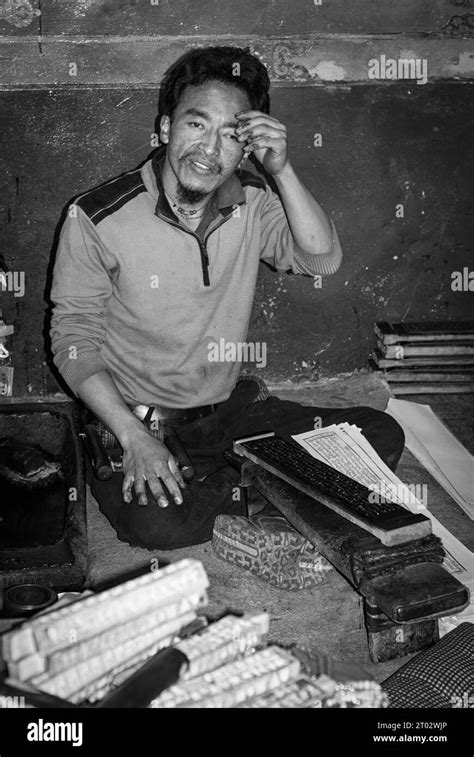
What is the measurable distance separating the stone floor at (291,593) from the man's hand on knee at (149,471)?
411 millimetres

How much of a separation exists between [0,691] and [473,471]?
2.82m

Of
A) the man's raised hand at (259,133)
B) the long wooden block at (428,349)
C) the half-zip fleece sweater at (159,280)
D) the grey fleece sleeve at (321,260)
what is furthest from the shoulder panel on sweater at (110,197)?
the long wooden block at (428,349)

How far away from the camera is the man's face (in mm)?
3082

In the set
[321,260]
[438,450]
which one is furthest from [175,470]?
[438,450]

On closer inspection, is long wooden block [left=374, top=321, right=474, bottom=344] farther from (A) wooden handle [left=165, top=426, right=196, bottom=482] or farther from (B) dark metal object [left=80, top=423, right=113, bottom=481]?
(B) dark metal object [left=80, top=423, right=113, bottom=481]

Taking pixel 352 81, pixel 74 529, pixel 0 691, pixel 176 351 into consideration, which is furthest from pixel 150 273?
pixel 0 691

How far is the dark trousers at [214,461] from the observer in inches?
123

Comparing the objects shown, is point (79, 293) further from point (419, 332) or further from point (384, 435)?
point (419, 332)

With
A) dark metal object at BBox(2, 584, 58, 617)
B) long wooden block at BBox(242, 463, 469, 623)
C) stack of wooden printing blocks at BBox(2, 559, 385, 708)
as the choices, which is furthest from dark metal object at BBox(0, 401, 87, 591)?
stack of wooden printing blocks at BBox(2, 559, 385, 708)

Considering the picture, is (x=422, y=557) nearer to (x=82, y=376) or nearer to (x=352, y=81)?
(x=82, y=376)

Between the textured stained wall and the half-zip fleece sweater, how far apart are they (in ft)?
2.73

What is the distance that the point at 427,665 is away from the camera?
2.30m

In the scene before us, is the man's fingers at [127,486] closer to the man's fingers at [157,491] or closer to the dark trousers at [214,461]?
the man's fingers at [157,491]

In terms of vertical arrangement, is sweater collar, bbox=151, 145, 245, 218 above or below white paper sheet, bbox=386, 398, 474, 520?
above
